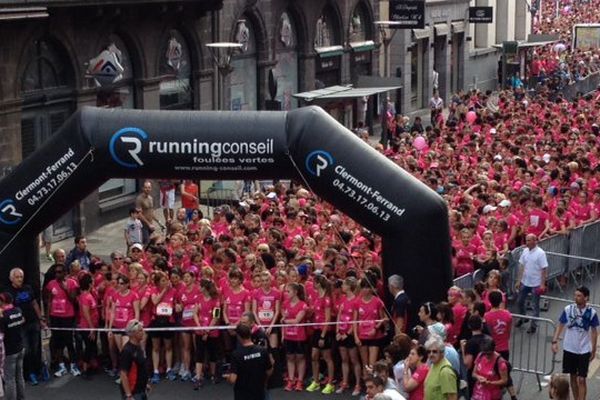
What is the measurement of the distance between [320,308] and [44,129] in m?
11.0

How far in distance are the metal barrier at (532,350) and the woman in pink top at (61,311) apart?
5403 millimetres

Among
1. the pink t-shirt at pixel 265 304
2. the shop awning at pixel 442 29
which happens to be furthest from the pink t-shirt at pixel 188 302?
the shop awning at pixel 442 29

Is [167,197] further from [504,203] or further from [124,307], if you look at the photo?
[124,307]

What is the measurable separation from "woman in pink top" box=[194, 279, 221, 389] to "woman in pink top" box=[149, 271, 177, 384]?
34cm

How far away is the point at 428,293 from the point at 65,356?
15.7 feet

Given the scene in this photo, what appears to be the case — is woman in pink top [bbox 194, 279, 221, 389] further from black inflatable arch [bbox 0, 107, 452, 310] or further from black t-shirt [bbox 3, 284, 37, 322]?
black t-shirt [bbox 3, 284, 37, 322]

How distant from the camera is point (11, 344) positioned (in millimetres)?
14414

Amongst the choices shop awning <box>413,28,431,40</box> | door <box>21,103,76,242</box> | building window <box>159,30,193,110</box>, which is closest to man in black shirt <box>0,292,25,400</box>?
door <box>21,103,76,242</box>

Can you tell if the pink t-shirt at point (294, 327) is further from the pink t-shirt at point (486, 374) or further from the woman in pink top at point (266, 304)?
the pink t-shirt at point (486, 374)

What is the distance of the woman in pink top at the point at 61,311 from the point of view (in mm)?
16031

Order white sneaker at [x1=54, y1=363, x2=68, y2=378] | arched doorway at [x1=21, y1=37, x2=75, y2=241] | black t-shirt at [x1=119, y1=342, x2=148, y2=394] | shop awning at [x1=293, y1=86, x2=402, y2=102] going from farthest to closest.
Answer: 1. shop awning at [x1=293, y1=86, x2=402, y2=102]
2. arched doorway at [x1=21, y1=37, x2=75, y2=241]
3. white sneaker at [x1=54, y1=363, x2=68, y2=378]
4. black t-shirt at [x1=119, y1=342, x2=148, y2=394]

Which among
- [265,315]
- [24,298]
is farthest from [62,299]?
[265,315]

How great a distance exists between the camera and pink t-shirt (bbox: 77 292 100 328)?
626 inches

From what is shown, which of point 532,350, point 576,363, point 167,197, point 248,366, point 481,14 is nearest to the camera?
point 248,366
